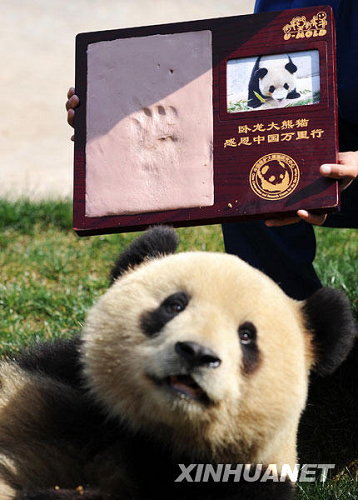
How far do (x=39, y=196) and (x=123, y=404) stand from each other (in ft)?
13.6

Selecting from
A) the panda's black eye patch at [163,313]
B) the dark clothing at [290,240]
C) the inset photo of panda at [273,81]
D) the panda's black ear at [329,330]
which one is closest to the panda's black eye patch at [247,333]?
the panda's black eye patch at [163,313]

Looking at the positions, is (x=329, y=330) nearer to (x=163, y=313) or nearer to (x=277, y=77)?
(x=163, y=313)

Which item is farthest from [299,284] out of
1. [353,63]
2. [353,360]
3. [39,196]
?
[39,196]

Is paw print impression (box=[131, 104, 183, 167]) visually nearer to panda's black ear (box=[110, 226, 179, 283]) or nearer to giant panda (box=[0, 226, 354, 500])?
panda's black ear (box=[110, 226, 179, 283])

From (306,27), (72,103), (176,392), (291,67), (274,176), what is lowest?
(176,392)

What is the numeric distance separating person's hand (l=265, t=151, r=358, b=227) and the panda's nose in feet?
3.48

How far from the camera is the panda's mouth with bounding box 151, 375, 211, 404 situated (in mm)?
2359

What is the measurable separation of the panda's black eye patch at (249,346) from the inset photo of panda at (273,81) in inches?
45.0

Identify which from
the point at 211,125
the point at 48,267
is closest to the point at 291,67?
the point at 211,125

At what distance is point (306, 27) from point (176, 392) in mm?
1806

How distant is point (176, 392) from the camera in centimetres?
236

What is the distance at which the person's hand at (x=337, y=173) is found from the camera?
3.12 metres

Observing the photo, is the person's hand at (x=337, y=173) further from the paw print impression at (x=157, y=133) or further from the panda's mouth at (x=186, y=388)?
the panda's mouth at (x=186, y=388)

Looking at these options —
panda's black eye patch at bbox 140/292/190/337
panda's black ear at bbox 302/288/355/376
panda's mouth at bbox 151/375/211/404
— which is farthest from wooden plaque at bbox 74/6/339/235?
panda's mouth at bbox 151/375/211/404
